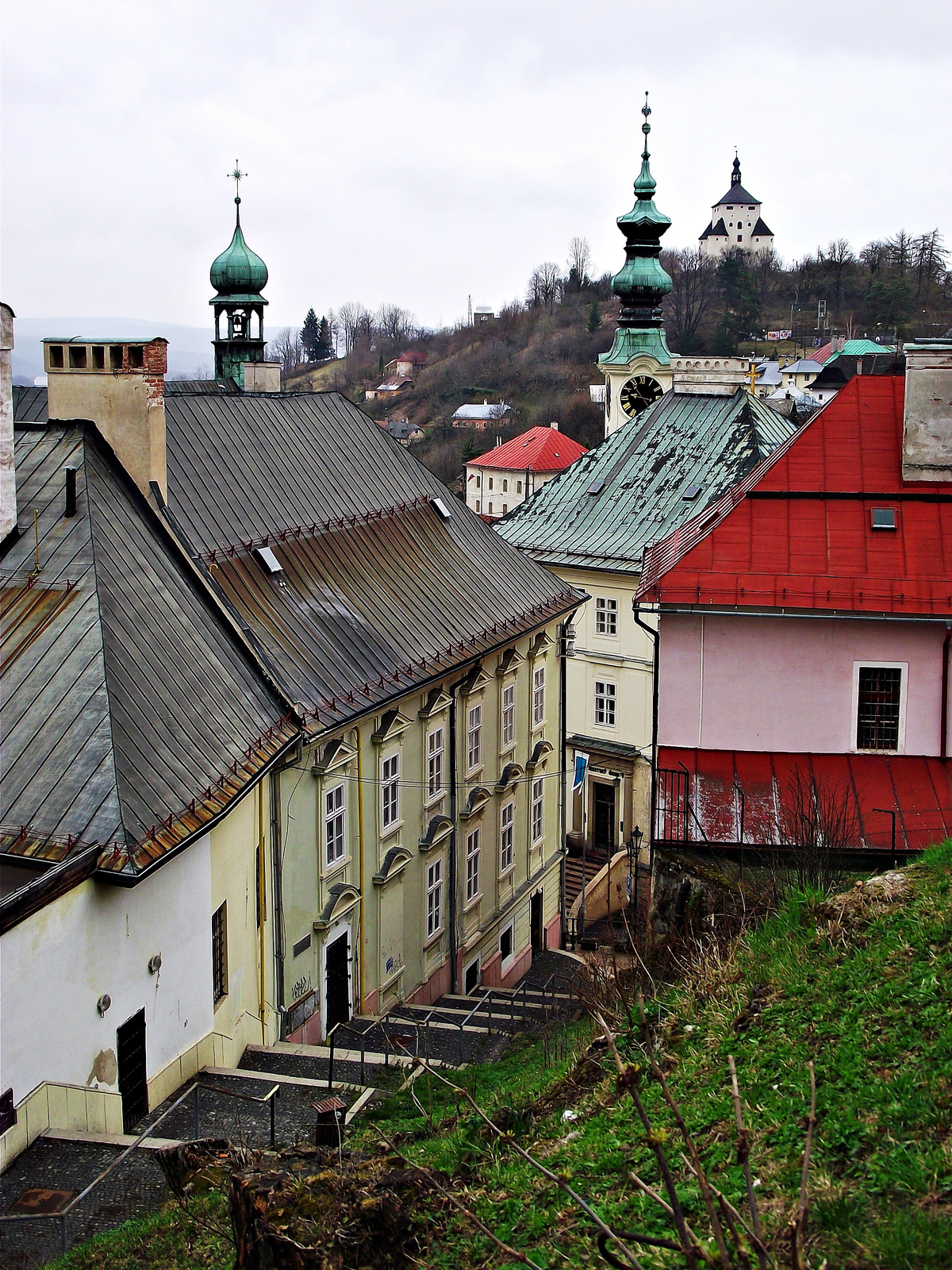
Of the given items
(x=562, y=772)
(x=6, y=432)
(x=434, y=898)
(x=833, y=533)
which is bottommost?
(x=434, y=898)

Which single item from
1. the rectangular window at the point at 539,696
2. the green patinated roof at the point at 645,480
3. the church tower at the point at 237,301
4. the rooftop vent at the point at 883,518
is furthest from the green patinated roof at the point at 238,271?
the rooftop vent at the point at 883,518

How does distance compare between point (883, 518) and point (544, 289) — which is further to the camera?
point (544, 289)

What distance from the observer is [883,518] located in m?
19.4

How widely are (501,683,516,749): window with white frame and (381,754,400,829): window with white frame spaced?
538 cm

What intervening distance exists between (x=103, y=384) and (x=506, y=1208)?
47.5ft

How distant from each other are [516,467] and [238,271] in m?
47.7

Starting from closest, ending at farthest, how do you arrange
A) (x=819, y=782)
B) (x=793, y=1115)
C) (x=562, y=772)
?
1. (x=793, y=1115)
2. (x=819, y=782)
3. (x=562, y=772)

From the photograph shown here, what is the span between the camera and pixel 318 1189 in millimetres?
8883

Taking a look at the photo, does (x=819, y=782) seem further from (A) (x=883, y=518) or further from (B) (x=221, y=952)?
(B) (x=221, y=952)

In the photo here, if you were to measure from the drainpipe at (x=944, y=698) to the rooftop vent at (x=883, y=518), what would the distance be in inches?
72.0

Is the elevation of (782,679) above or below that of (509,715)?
above

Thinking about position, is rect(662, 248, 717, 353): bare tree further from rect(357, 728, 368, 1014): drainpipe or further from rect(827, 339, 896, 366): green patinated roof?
rect(357, 728, 368, 1014): drainpipe

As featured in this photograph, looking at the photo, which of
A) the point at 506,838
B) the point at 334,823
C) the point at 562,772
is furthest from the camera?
the point at 562,772

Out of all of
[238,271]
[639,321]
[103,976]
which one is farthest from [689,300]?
[103,976]
